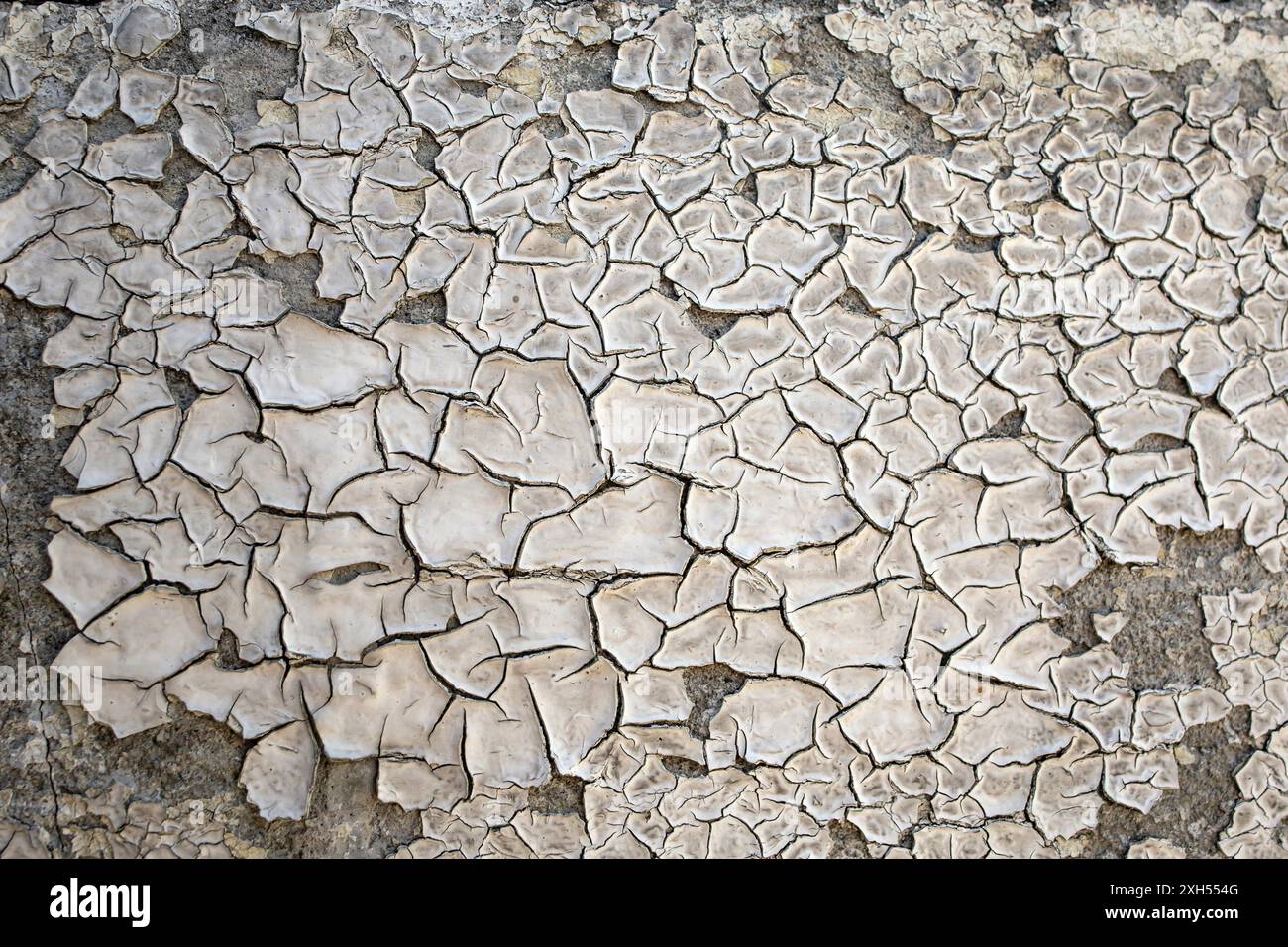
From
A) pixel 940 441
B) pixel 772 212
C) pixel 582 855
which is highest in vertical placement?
pixel 772 212

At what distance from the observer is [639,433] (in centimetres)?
197

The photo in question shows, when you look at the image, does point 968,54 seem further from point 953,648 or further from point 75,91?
point 75,91

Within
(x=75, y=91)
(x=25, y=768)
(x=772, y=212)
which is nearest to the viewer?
(x=25, y=768)

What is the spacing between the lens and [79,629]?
1.80 m

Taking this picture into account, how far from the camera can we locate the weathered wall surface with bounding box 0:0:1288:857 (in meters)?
1.83

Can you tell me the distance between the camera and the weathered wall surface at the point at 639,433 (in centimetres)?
183

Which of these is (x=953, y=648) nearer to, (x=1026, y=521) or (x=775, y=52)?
(x=1026, y=521)

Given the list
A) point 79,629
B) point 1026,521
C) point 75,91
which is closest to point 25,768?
point 79,629

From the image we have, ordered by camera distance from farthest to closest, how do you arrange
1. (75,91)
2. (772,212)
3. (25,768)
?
(772,212) < (75,91) < (25,768)

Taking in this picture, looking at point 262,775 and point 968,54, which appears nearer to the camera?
point 262,775

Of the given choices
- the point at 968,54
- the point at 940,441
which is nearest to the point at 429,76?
the point at 968,54

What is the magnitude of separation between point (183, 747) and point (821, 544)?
136 cm

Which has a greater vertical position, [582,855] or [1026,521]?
[1026,521]

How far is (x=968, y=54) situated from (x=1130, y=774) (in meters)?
1.69
